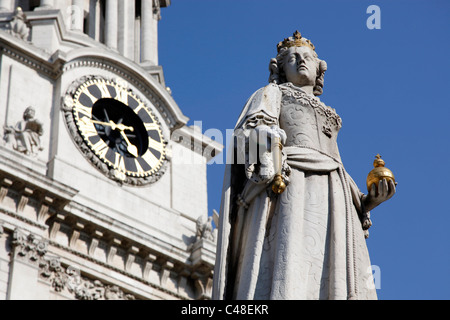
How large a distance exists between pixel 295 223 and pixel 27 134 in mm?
24668

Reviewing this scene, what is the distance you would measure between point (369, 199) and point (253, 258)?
5.34 ft

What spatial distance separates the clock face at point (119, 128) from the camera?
38438 millimetres

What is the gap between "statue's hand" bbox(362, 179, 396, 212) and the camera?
12578 millimetres

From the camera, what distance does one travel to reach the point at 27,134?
3569cm

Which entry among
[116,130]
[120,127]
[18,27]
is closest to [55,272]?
[116,130]

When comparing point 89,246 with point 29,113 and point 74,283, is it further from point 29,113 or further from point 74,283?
point 29,113

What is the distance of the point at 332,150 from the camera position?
13.0 meters

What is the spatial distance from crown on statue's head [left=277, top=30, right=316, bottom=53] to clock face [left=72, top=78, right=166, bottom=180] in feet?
81.0

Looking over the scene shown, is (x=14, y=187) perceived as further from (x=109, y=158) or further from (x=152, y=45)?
(x=152, y=45)

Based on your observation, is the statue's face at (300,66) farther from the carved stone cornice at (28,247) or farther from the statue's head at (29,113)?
the statue's head at (29,113)

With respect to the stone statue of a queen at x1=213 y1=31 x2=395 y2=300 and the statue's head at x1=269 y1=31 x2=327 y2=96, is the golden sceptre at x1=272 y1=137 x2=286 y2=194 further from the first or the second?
the statue's head at x1=269 y1=31 x2=327 y2=96

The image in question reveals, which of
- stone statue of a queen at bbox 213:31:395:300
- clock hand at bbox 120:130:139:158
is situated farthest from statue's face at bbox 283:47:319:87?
clock hand at bbox 120:130:139:158

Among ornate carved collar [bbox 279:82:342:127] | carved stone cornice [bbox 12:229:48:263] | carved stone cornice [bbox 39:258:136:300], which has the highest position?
carved stone cornice [bbox 12:229:48:263]
